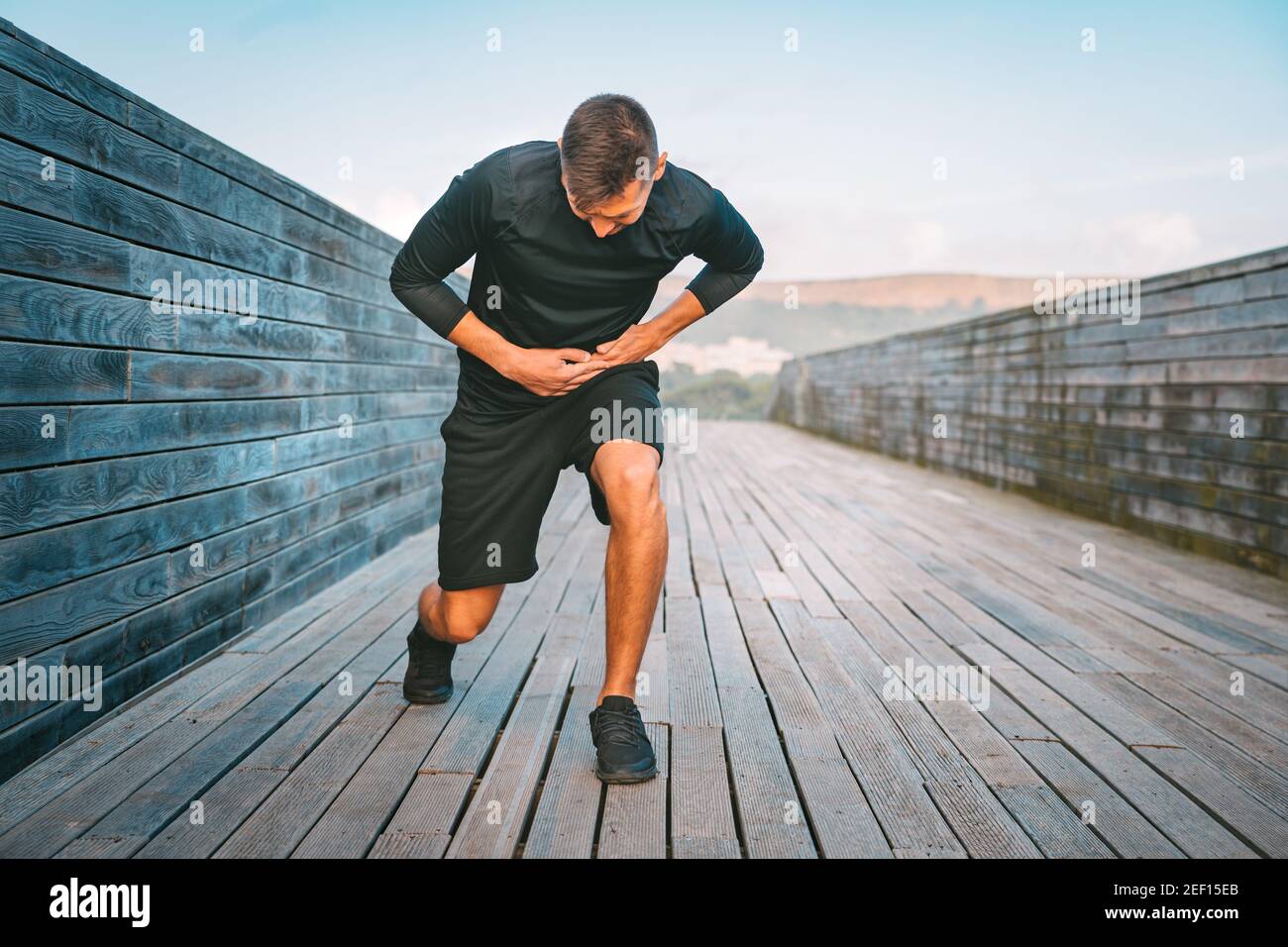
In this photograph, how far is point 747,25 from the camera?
6191mm

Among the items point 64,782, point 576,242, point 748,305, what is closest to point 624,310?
point 576,242

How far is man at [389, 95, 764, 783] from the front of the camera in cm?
172

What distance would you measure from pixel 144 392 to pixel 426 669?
0.98 metres

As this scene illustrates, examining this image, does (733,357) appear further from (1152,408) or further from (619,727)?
(619,727)

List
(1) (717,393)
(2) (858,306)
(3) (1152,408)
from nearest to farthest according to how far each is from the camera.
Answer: (3) (1152,408), (1) (717,393), (2) (858,306)

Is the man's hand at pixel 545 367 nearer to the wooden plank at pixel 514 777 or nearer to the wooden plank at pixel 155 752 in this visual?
the wooden plank at pixel 514 777

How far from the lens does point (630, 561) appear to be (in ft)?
6.00

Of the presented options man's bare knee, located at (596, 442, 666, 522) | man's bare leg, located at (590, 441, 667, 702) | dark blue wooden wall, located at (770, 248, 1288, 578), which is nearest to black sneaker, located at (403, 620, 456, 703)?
man's bare leg, located at (590, 441, 667, 702)

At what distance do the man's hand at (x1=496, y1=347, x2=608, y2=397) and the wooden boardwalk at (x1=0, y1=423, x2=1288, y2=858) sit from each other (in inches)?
31.3

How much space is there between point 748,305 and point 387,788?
90.5 feet

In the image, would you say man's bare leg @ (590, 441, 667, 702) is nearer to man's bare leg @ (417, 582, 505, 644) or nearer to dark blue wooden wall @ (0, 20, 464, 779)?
man's bare leg @ (417, 582, 505, 644)

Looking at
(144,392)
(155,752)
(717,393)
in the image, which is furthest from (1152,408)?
(717,393)

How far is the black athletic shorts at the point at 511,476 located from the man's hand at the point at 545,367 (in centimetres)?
7

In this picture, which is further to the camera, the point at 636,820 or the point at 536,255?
the point at 536,255
